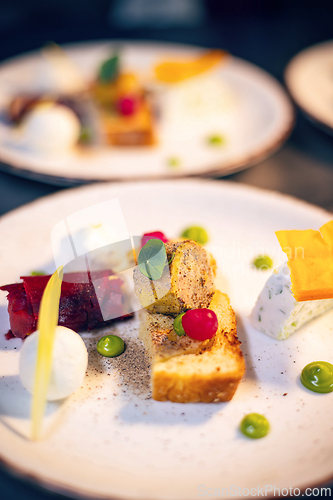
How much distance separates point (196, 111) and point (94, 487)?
349 cm

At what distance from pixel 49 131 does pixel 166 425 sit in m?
2.50

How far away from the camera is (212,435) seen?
173cm

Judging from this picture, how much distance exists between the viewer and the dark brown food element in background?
2012 millimetres

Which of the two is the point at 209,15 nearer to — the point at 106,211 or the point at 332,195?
the point at 332,195

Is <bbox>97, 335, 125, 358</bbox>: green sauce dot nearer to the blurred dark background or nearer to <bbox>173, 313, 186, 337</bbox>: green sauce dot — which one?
<bbox>173, 313, 186, 337</bbox>: green sauce dot

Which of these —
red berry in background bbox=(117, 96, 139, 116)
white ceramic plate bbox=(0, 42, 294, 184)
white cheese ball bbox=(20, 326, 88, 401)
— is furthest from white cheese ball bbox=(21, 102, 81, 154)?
white cheese ball bbox=(20, 326, 88, 401)

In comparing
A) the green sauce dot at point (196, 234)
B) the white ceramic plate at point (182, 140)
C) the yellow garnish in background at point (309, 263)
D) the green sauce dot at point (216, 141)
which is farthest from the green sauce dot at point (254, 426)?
the green sauce dot at point (216, 141)

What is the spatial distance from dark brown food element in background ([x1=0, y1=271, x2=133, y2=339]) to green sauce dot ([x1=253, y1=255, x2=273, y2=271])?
839 millimetres

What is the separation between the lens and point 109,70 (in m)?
4.22

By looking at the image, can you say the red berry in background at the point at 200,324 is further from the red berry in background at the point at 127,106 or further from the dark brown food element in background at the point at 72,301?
the red berry in background at the point at 127,106

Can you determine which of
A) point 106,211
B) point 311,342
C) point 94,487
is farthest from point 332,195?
point 94,487

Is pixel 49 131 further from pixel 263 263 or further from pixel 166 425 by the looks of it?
pixel 166 425

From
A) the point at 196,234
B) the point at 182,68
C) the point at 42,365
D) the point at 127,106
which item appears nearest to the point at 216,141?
the point at 127,106

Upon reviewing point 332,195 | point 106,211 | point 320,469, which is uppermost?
point 106,211
